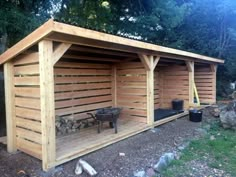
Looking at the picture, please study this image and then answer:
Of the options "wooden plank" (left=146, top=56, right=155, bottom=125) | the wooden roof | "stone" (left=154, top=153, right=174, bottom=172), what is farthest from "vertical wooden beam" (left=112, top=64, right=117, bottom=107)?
"stone" (left=154, top=153, right=174, bottom=172)

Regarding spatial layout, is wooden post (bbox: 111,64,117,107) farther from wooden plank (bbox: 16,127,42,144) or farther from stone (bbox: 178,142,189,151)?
wooden plank (bbox: 16,127,42,144)

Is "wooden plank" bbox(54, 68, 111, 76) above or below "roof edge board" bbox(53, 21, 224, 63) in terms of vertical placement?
below

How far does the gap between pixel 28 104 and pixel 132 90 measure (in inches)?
116

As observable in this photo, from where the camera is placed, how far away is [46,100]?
3.04 m

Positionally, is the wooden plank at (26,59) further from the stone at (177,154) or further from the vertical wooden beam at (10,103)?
the stone at (177,154)

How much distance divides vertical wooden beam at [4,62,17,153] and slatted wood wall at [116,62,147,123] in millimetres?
2983

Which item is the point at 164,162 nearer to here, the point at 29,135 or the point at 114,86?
the point at 29,135

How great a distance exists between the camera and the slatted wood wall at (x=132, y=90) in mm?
5500

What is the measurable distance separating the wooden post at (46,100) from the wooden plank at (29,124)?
0.32m

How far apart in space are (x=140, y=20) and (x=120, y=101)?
465cm

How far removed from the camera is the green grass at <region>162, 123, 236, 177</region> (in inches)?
130

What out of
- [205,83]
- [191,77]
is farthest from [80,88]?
[205,83]

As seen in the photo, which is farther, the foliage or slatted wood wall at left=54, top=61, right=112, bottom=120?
slatted wood wall at left=54, top=61, right=112, bottom=120

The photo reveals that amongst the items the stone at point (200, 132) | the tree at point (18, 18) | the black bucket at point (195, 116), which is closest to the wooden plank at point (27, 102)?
the tree at point (18, 18)
